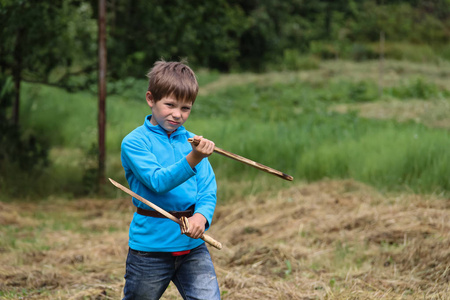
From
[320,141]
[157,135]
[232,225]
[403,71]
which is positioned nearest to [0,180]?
[232,225]

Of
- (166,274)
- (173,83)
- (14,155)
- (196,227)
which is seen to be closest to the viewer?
(196,227)

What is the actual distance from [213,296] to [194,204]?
0.40 m

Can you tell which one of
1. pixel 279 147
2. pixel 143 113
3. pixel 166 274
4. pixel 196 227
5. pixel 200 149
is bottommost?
pixel 143 113

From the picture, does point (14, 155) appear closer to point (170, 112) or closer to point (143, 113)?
point (143, 113)

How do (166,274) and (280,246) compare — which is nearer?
(166,274)

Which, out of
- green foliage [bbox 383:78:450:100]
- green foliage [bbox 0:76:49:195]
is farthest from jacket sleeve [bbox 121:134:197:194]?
green foliage [bbox 383:78:450:100]

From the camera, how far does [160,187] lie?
7.98ft

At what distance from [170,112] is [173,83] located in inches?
4.9

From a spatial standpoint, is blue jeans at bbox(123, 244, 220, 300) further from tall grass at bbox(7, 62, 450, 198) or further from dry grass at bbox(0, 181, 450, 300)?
tall grass at bbox(7, 62, 450, 198)

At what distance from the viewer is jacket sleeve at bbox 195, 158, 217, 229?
101 inches

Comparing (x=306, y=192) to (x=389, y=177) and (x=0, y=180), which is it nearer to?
(x=389, y=177)

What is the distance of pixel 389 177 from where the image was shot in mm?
6809

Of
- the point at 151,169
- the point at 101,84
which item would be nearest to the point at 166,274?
the point at 151,169

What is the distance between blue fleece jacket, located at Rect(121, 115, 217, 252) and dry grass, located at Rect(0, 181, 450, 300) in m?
1.31
